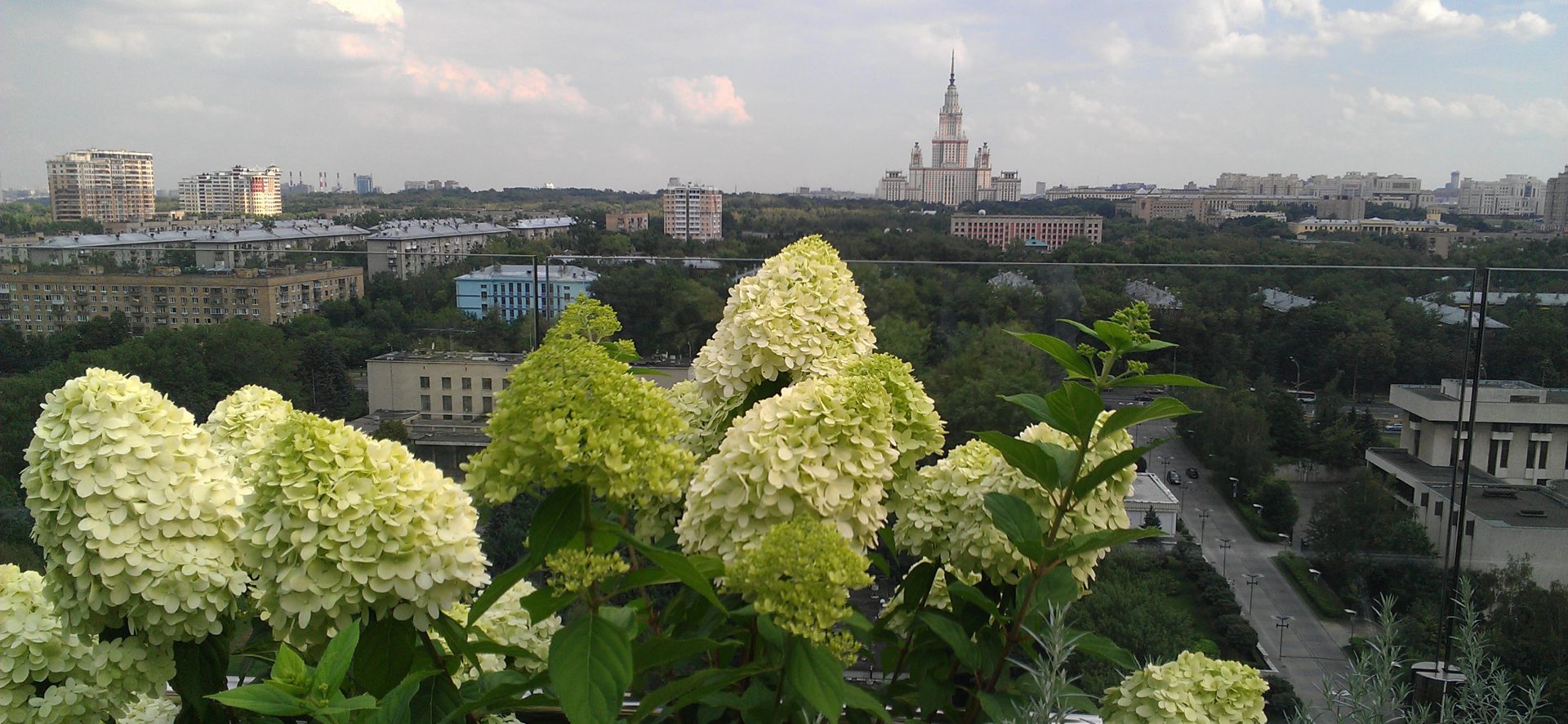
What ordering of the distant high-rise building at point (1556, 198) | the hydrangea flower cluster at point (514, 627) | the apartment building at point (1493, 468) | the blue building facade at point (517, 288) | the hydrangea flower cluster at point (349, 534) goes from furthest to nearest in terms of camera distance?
1. the distant high-rise building at point (1556, 198)
2. the blue building facade at point (517, 288)
3. the apartment building at point (1493, 468)
4. the hydrangea flower cluster at point (514, 627)
5. the hydrangea flower cluster at point (349, 534)

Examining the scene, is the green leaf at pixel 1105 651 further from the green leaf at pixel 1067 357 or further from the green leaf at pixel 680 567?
the green leaf at pixel 680 567

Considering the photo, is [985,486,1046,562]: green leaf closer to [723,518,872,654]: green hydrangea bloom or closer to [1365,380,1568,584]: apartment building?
[723,518,872,654]: green hydrangea bloom

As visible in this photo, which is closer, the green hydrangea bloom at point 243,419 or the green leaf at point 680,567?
the green leaf at point 680,567

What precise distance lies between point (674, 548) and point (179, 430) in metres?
0.55

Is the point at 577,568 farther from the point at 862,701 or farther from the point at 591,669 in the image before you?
the point at 862,701

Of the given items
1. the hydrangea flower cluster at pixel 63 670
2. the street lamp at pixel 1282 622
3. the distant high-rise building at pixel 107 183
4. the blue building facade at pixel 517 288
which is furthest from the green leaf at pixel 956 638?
the distant high-rise building at pixel 107 183

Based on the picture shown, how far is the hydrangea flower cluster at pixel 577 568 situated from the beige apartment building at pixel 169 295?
2.56 meters

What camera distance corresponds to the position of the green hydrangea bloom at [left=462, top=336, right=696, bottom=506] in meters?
0.78

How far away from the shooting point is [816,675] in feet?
2.72

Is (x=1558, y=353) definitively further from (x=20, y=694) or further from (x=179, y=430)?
(x=20, y=694)

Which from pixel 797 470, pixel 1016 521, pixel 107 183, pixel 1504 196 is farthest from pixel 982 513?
pixel 107 183

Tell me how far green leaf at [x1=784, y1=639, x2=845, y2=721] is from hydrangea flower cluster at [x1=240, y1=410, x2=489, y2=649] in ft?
1.01

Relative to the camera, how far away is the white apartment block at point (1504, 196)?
17531mm

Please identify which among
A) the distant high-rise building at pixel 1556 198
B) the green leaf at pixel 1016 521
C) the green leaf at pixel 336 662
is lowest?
the green leaf at pixel 336 662
